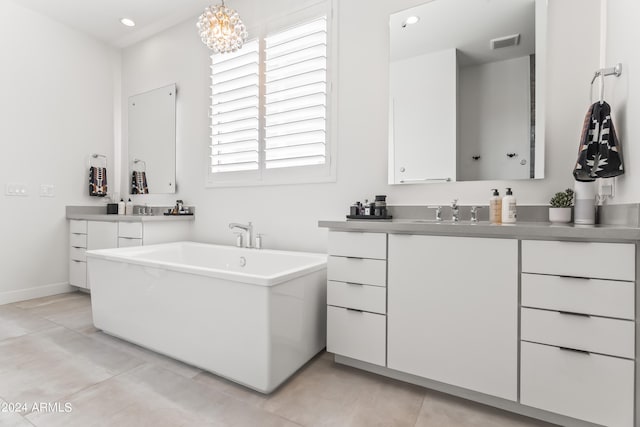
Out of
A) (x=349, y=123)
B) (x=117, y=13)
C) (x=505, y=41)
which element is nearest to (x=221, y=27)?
(x=349, y=123)

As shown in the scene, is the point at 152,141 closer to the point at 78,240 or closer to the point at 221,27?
the point at 78,240

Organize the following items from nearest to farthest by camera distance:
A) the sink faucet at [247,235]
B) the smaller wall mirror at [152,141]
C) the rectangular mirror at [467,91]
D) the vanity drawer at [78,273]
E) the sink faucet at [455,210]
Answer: the rectangular mirror at [467,91] → the sink faucet at [455,210] → the sink faucet at [247,235] → the vanity drawer at [78,273] → the smaller wall mirror at [152,141]

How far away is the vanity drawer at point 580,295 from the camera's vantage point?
1205mm

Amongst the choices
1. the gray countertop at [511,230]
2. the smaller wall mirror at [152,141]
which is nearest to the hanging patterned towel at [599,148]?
the gray countertop at [511,230]

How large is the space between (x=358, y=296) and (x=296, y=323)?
38 centimetres

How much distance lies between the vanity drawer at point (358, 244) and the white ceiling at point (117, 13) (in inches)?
108

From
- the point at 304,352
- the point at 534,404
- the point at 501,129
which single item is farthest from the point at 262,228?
the point at 534,404

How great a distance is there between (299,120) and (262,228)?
3.24 feet

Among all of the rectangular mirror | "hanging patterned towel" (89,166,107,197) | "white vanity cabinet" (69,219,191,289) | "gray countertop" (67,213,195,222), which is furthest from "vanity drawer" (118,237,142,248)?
the rectangular mirror

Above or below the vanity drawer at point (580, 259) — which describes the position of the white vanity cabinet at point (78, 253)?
below

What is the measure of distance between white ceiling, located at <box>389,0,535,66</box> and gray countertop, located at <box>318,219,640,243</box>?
1.14 metres

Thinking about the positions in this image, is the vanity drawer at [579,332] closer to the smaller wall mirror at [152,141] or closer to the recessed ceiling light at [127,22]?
the smaller wall mirror at [152,141]

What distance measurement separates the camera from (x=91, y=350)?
2.09 m

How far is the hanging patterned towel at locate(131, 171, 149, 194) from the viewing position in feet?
12.1
